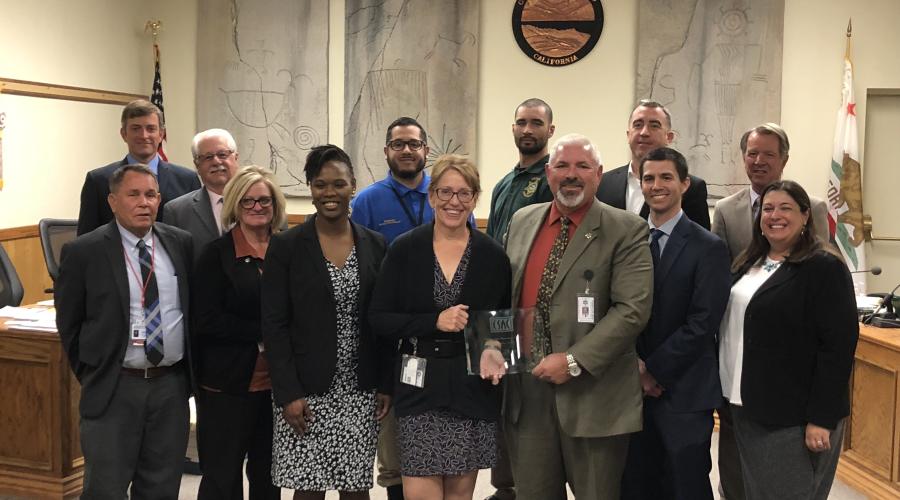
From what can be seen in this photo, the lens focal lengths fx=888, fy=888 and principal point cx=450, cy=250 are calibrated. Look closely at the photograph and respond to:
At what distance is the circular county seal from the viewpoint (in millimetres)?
6891

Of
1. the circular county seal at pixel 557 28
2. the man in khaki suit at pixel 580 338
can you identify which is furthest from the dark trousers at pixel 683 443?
the circular county seal at pixel 557 28

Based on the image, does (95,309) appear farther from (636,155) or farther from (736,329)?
(636,155)

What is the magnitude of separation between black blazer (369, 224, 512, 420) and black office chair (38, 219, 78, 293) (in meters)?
2.94

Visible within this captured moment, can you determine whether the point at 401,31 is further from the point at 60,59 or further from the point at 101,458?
the point at 101,458

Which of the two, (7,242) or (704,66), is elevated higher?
(704,66)

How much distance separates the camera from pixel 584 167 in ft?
9.89

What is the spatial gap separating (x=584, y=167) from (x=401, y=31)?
4.39m

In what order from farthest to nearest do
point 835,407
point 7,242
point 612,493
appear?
point 7,242 < point 612,493 < point 835,407

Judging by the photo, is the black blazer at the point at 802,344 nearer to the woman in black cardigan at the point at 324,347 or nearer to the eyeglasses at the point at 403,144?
the woman in black cardigan at the point at 324,347

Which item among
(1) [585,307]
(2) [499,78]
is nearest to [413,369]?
(1) [585,307]

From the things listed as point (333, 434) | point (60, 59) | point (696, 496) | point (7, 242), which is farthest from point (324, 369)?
point (60, 59)

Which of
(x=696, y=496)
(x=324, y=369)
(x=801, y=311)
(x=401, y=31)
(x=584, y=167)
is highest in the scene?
(x=401, y=31)

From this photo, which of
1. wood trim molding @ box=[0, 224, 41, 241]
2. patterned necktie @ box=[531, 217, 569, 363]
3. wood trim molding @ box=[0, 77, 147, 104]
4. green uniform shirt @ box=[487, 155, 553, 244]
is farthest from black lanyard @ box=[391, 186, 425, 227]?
wood trim molding @ box=[0, 77, 147, 104]

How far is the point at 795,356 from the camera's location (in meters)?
2.93
